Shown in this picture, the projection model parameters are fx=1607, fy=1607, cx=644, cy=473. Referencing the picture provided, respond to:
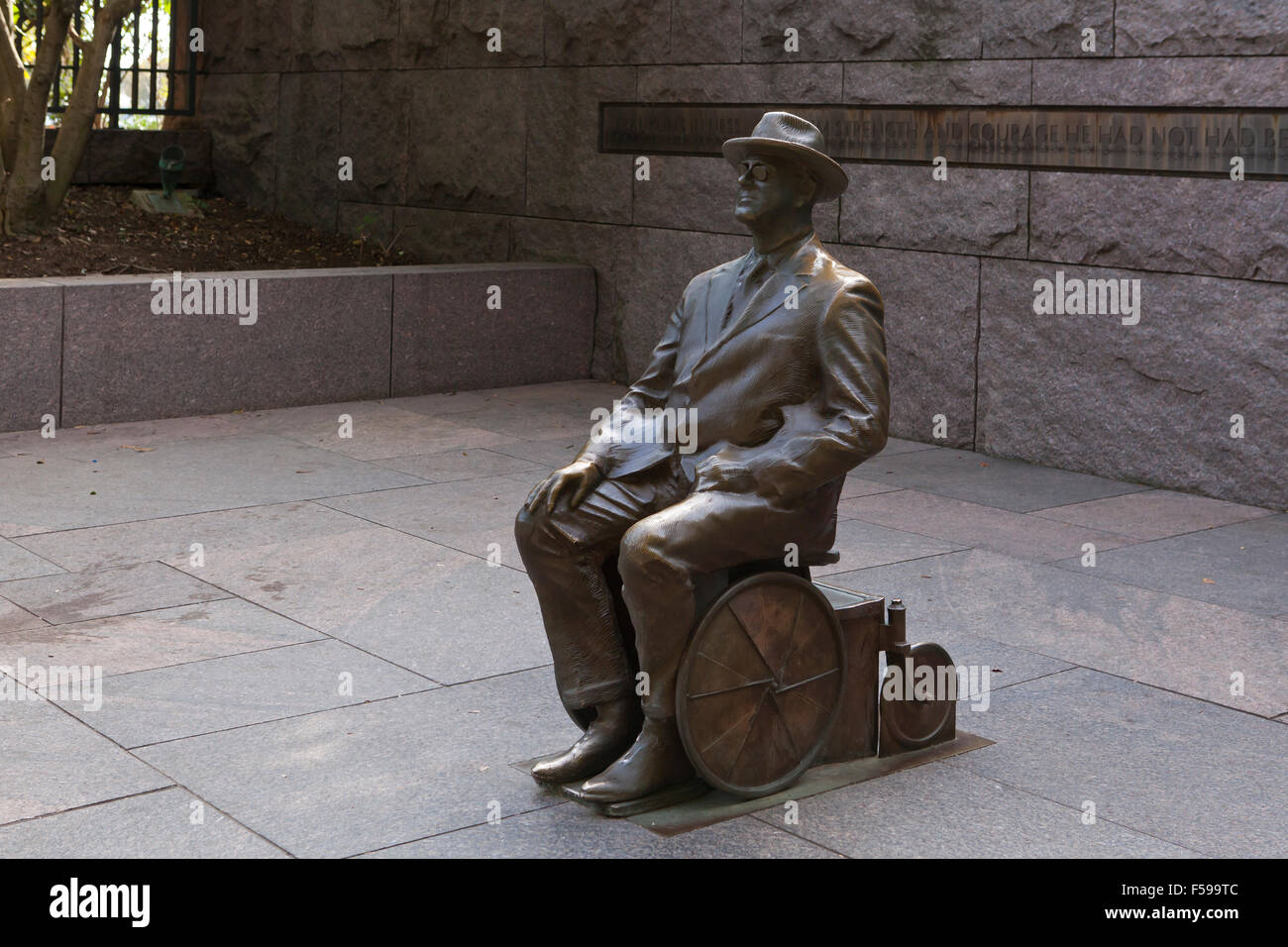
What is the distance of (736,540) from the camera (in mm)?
4254

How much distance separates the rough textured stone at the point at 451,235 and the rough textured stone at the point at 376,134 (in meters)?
0.26

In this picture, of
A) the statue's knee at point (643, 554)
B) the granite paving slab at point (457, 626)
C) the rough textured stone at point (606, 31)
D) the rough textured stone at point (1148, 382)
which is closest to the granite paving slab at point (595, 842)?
the statue's knee at point (643, 554)

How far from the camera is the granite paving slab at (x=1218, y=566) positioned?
6512 mm

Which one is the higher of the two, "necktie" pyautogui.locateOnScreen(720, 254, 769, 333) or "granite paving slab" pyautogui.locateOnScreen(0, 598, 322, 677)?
"necktie" pyautogui.locateOnScreen(720, 254, 769, 333)

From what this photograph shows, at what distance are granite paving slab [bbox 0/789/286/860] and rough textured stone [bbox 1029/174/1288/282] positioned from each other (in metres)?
5.93

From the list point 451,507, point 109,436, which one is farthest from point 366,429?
point 451,507

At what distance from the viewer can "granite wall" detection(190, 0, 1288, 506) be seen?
8117 millimetres

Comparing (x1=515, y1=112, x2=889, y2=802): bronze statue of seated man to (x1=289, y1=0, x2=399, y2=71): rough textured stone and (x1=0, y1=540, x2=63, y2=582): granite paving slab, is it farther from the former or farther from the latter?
(x1=289, y1=0, x2=399, y2=71): rough textured stone

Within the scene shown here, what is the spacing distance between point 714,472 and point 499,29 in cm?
860

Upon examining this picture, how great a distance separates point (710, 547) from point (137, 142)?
11648 millimetres

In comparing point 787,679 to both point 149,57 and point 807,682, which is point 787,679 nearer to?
point 807,682

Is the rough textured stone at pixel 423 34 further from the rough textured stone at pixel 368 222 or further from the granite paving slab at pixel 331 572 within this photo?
the granite paving slab at pixel 331 572

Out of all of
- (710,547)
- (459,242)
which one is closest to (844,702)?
(710,547)

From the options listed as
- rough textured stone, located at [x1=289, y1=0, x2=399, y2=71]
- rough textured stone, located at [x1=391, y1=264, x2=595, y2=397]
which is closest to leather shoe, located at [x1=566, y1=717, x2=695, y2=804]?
rough textured stone, located at [x1=391, y1=264, x2=595, y2=397]
